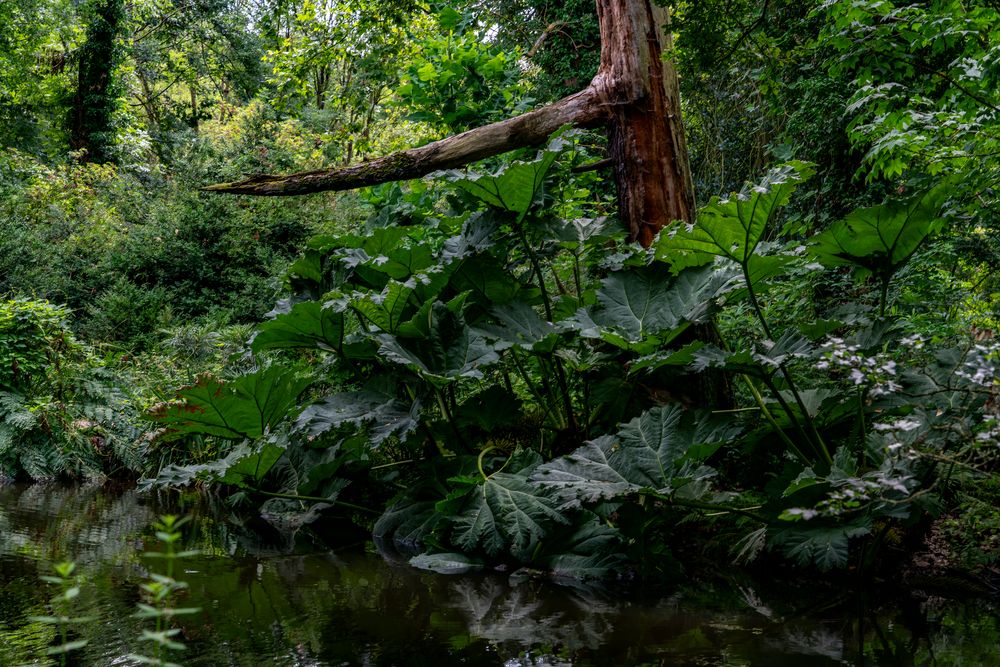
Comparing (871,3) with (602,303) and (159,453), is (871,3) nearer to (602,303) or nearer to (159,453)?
(602,303)

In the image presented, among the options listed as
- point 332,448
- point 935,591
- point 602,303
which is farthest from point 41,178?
point 935,591

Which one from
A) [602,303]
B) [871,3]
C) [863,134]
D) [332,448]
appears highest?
[871,3]

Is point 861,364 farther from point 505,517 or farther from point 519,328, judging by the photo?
point 519,328

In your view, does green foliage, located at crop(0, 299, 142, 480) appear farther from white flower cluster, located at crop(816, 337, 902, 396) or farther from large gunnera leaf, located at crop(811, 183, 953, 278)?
white flower cluster, located at crop(816, 337, 902, 396)

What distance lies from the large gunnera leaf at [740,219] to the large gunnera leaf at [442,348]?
952 millimetres

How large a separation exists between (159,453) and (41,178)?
11211 millimetres

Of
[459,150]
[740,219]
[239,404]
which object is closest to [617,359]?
[740,219]

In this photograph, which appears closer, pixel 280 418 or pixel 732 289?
pixel 732 289

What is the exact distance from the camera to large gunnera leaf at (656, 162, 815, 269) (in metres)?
2.77

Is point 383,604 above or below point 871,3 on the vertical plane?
below

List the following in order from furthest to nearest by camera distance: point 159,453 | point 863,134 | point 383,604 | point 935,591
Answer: point 159,453 → point 863,134 → point 935,591 → point 383,604

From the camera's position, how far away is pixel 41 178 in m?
14.4

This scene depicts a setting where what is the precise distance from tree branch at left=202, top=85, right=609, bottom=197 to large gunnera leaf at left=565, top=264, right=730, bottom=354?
1.39 metres

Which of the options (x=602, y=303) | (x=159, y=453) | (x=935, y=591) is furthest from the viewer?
(x=159, y=453)
